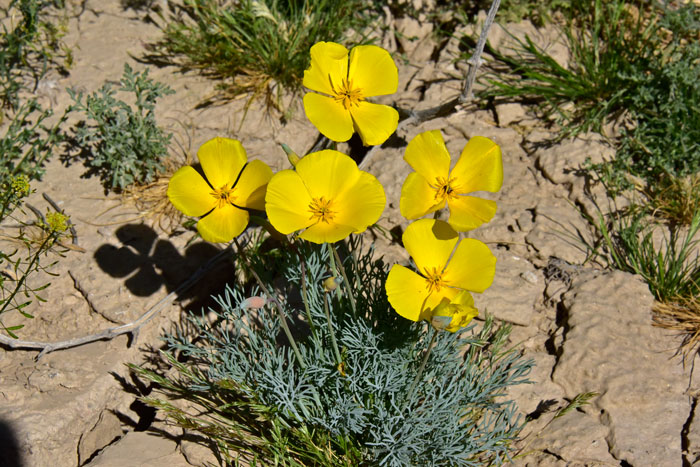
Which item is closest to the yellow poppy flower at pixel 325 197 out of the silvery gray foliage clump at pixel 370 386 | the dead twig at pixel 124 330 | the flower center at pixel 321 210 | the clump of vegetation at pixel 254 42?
the flower center at pixel 321 210

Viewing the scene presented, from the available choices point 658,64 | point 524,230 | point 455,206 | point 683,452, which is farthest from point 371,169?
point 683,452

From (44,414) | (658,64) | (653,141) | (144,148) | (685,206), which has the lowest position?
(44,414)

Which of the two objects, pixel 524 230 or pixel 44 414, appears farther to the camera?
pixel 524 230

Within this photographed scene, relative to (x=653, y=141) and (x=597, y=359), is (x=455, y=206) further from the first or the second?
(x=653, y=141)

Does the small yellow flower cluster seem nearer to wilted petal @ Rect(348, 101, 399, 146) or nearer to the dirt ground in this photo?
wilted petal @ Rect(348, 101, 399, 146)

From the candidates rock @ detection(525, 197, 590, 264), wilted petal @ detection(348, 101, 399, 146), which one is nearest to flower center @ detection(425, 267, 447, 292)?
wilted petal @ detection(348, 101, 399, 146)

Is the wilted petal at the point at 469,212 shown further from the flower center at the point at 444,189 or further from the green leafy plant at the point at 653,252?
the green leafy plant at the point at 653,252

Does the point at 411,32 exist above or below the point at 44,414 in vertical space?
above

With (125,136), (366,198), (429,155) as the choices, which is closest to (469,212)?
(429,155)
